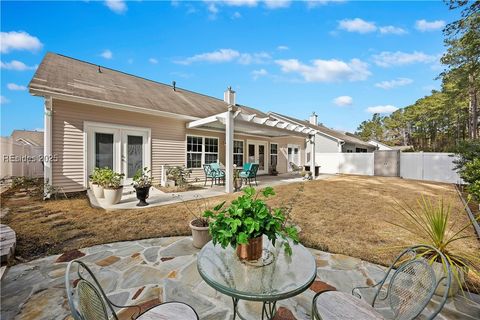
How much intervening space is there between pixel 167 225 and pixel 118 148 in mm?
4741

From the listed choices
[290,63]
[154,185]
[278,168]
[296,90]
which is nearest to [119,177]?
[154,185]

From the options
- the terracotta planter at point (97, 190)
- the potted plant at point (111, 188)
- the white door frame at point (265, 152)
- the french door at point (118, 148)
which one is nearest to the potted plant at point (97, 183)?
the terracotta planter at point (97, 190)

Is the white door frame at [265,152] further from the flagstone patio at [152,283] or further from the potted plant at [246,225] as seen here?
the potted plant at [246,225]

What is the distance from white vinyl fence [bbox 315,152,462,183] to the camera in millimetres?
11602

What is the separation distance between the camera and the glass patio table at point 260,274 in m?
1.33

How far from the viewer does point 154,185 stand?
8406 mm

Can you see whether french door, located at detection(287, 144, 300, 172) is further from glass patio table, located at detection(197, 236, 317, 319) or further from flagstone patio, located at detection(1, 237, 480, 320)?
glass patio table, located at detection(197, 236, 317, 319)

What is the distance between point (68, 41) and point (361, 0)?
12114mm

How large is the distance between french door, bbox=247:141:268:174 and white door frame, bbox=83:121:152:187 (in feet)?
20.8

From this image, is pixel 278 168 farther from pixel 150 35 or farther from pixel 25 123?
pixel 25 123

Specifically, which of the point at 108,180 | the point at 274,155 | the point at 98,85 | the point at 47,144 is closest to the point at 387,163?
the point at 274,155

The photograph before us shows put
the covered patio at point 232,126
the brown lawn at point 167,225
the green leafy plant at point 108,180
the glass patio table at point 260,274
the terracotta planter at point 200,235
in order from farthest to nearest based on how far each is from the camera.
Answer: the covered patio at point 232,126 → the green leafy plant at point 108,180 → the brown lawn at point 167,225 → the terracotta planter at point 200,235 → the glass patio table at point 260,274

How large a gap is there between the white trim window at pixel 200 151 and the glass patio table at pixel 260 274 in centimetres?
816

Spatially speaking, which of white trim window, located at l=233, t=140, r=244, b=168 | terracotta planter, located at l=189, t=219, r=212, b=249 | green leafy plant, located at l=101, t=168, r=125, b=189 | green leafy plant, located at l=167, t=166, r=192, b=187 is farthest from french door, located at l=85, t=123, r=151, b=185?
terracotta planter, located at l=189, t=219, r=212, b=249
